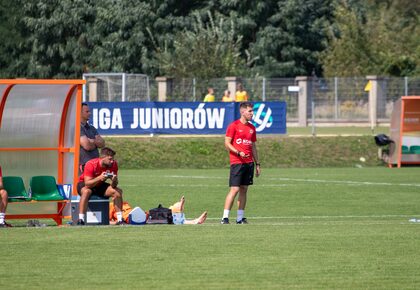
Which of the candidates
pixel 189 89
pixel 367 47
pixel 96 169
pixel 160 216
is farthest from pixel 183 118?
pixel 367 47

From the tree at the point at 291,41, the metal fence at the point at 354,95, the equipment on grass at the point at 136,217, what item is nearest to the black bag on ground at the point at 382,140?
the metal fence at the point at 354,95

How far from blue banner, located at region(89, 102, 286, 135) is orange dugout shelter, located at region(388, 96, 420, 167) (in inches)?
179

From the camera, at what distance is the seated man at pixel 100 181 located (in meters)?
18.3

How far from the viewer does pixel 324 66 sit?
71625 millimetres

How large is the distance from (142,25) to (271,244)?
57.8 meters

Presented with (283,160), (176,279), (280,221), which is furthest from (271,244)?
(283,160)

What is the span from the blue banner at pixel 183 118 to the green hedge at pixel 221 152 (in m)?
1.46

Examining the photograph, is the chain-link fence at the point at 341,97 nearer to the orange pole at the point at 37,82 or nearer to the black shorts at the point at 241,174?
the black shorts at the point at 241,174

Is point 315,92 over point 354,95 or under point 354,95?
over

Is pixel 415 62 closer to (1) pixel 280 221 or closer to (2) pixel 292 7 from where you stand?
(2) pixel 292 7

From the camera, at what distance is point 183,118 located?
136ft

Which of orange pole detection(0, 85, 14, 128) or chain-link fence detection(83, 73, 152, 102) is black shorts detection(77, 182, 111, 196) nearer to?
orange pole detection(0, 85, 14, 128)

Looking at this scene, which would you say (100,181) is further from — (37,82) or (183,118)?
(183,118)

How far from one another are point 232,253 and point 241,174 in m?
4.73
